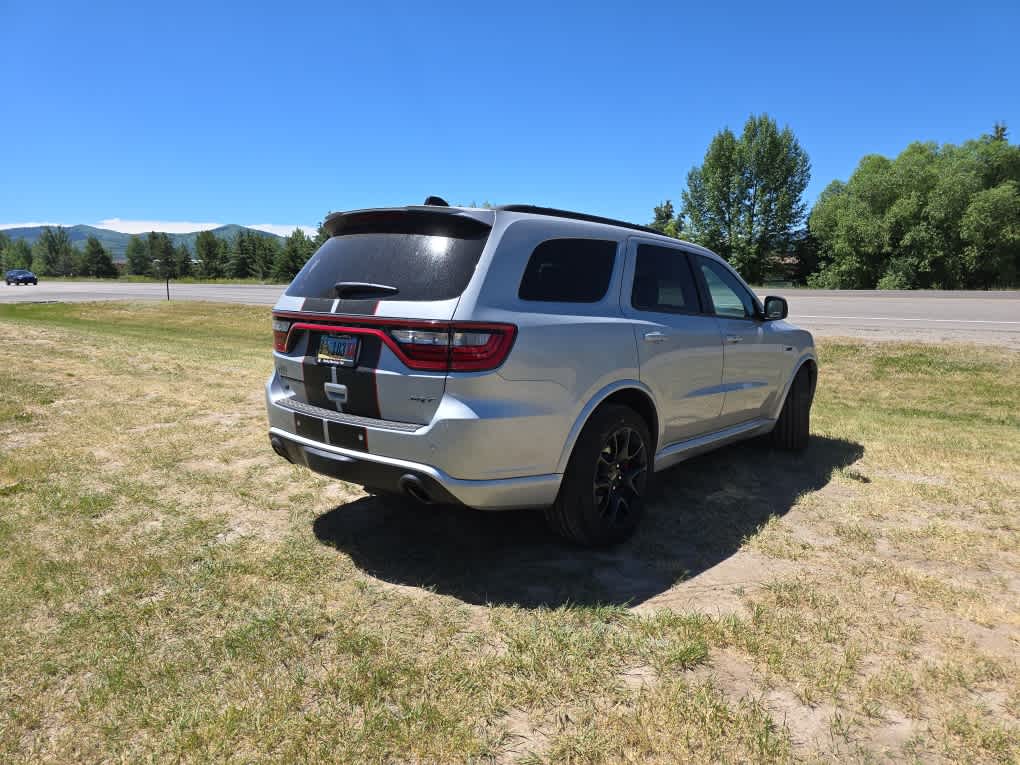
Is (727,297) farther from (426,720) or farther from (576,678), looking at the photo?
(426,720)

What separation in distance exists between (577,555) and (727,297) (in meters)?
2.42

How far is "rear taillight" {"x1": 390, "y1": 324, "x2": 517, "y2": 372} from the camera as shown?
291 centimetres

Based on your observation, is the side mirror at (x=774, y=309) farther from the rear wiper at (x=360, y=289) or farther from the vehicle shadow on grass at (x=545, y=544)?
the rear wiper at (x=360, y=289)

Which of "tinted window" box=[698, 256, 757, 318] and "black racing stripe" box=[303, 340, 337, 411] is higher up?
"tinted window" box=[698, 256, 757, 318]

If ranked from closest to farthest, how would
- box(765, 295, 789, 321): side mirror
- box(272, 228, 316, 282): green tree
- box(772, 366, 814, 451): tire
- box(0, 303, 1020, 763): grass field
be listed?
box(0, 303, 1020, 763): grass field → box(765, 295, 789, 321): side mirror → box(772, 366, 814, 451): tire → box(272, 228, 316, 282): green tree

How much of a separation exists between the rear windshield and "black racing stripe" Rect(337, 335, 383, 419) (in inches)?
9.9

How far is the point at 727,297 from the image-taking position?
4.88 meters

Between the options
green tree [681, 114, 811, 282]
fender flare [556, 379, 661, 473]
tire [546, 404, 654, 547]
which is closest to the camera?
fender flare [556, 379, 661, 473]

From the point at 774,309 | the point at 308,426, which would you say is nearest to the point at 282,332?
the point at 308,426

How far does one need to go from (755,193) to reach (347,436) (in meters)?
59.8

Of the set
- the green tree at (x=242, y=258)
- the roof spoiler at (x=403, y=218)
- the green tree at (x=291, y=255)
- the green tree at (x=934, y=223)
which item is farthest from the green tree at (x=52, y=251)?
the roof spoiler at (x=403, y=218)

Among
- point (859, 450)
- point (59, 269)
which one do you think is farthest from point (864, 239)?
point (59, 269)

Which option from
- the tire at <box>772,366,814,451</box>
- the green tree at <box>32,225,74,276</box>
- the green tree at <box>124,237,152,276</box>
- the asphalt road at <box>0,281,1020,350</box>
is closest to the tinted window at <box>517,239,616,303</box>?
the tire at <box>772,366,814,451</box>

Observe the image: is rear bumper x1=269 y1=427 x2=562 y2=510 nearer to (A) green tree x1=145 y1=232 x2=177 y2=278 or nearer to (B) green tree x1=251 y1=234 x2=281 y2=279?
(B) green tree x1=251 y1=234 x2=281 y2=279
